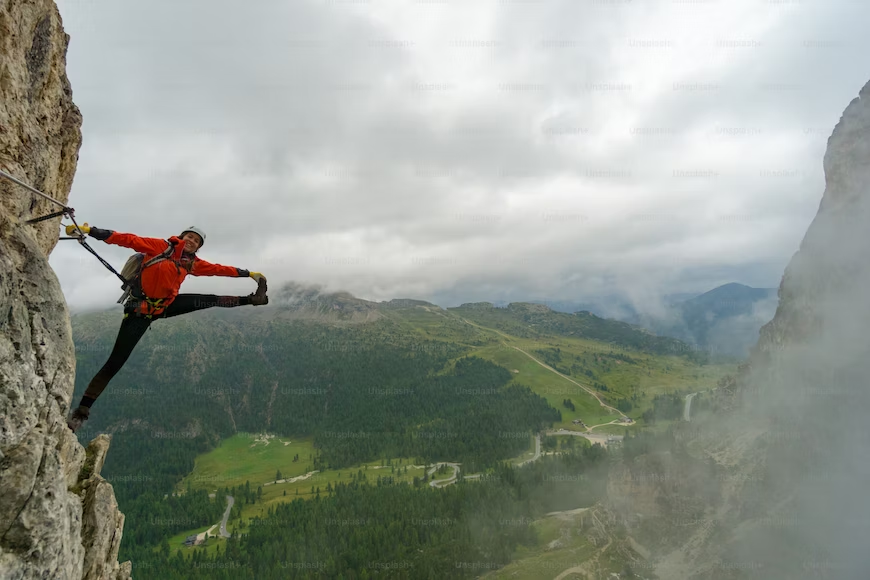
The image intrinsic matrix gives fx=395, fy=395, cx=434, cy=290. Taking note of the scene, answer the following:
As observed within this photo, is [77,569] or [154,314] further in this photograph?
[154,314]

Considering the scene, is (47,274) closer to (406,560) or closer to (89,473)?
(89,473)

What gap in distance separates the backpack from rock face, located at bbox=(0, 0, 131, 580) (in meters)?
1.69

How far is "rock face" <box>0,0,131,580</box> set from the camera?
7.76 m

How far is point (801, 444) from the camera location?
79000mm

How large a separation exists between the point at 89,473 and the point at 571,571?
326 feet

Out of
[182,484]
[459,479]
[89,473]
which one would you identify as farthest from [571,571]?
[182,484]

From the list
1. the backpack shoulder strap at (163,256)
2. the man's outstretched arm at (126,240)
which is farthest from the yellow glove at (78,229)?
the backpack shoulder strap at (163,256)

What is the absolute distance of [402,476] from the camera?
169375mm

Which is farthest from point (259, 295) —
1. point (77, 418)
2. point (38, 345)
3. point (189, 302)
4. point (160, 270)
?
point (77, 418)

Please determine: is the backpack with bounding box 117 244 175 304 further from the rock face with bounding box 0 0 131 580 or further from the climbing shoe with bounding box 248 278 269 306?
the climbing shoe with bounding box 248 278 269 306

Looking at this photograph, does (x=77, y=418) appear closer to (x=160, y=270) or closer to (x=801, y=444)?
(x=160, y=270)

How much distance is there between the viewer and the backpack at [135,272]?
11.9 m

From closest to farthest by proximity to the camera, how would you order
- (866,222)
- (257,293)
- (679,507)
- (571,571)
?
1. (257,293)
2. (866,222)
3. (571,571)
4. (679,507)

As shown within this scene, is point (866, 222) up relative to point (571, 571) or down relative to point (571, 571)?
up
